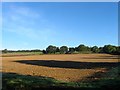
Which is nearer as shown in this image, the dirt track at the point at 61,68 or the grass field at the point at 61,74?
the grass field at the point at 61,74

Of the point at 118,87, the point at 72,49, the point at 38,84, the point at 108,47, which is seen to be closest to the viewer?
the point at 118,87

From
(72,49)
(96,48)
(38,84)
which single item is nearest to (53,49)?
(72,49)

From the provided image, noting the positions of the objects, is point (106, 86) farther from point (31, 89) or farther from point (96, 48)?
point (96, 48)

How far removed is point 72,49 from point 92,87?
131903 mm

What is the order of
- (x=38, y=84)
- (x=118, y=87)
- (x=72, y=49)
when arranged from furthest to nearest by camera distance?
1. (x=72, y=49)
2. (x=38, y=84)
3. (x=118, y=87)

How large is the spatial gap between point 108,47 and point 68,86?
117476 mm

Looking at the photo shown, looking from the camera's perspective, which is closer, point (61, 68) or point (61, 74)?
point (61, 74)

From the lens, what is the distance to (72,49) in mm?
145625

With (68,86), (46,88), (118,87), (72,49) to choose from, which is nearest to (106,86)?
(118,87)

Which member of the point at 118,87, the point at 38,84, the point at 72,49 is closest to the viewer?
the point at 118,87

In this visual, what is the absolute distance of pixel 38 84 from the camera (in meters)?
14.7

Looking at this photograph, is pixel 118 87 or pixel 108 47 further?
pixel 108 47

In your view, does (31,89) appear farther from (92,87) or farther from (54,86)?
(92,87)

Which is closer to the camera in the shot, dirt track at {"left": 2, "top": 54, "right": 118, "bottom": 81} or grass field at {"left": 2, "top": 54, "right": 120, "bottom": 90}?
grass field at {"left": 2, "top": 54, "right": 120, "bottom": 90}
